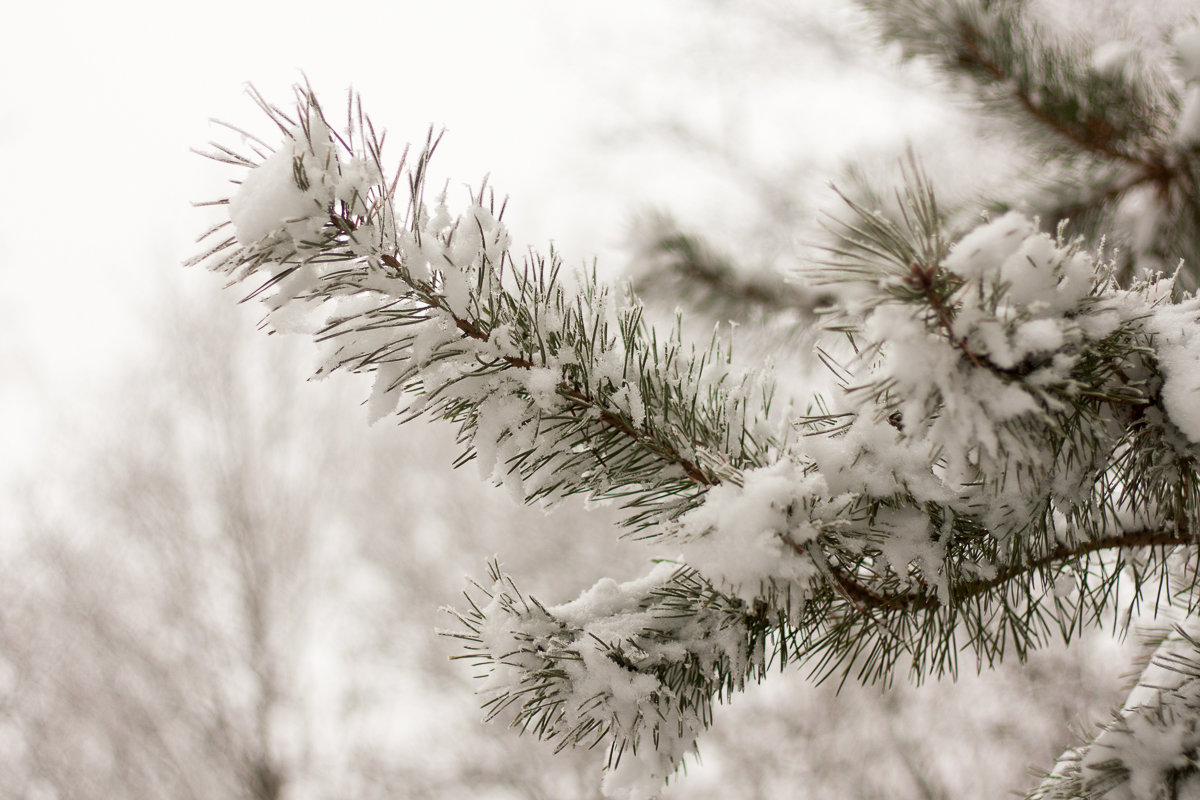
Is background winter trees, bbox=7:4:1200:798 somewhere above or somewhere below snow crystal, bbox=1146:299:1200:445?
below

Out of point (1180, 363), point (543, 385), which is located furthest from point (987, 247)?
point (543, 385)

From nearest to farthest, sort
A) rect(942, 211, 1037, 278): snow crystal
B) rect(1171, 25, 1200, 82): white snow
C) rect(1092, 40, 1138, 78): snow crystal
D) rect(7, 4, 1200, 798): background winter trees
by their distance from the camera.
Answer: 1. rect(942, 211, 1037, 278): snow crystal
2. rect(1171, 25, 1200, 82): white snow
3. rect(1092, 40, 1138, 78): snow crystal
4. rect(7, 4, 1200, 798): background winter trees

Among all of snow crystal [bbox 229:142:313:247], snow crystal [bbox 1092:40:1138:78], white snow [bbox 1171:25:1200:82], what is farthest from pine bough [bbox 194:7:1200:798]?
snow crystal [bbox 1092:40:1138:78]

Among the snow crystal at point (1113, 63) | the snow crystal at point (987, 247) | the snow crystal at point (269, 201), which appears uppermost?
the snow crystal at point (269, 201)

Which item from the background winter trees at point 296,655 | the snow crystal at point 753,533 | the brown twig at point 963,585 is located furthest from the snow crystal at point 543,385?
the background winter trees at point 296,655

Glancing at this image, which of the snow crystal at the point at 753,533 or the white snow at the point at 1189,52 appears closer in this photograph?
the snow crystal at the point at 753,533

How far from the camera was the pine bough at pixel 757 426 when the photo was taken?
42 cm

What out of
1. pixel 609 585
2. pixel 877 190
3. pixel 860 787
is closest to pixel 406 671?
pixel 860 787

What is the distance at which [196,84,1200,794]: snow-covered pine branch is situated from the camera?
0.42m

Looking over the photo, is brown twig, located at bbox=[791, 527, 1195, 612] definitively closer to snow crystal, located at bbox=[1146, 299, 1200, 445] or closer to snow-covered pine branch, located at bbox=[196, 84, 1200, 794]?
snow-covered pine branch, located at bbox=[196, 84, 1200, 794]

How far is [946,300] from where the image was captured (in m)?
0.41

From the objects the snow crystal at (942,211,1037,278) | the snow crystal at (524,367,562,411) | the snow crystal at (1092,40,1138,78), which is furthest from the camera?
the snow crystal at (1092,40,1138,78)

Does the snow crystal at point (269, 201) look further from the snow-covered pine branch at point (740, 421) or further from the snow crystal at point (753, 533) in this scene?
the snow crystal at point (753, 533)

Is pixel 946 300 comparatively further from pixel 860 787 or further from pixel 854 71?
pixel 860 787
